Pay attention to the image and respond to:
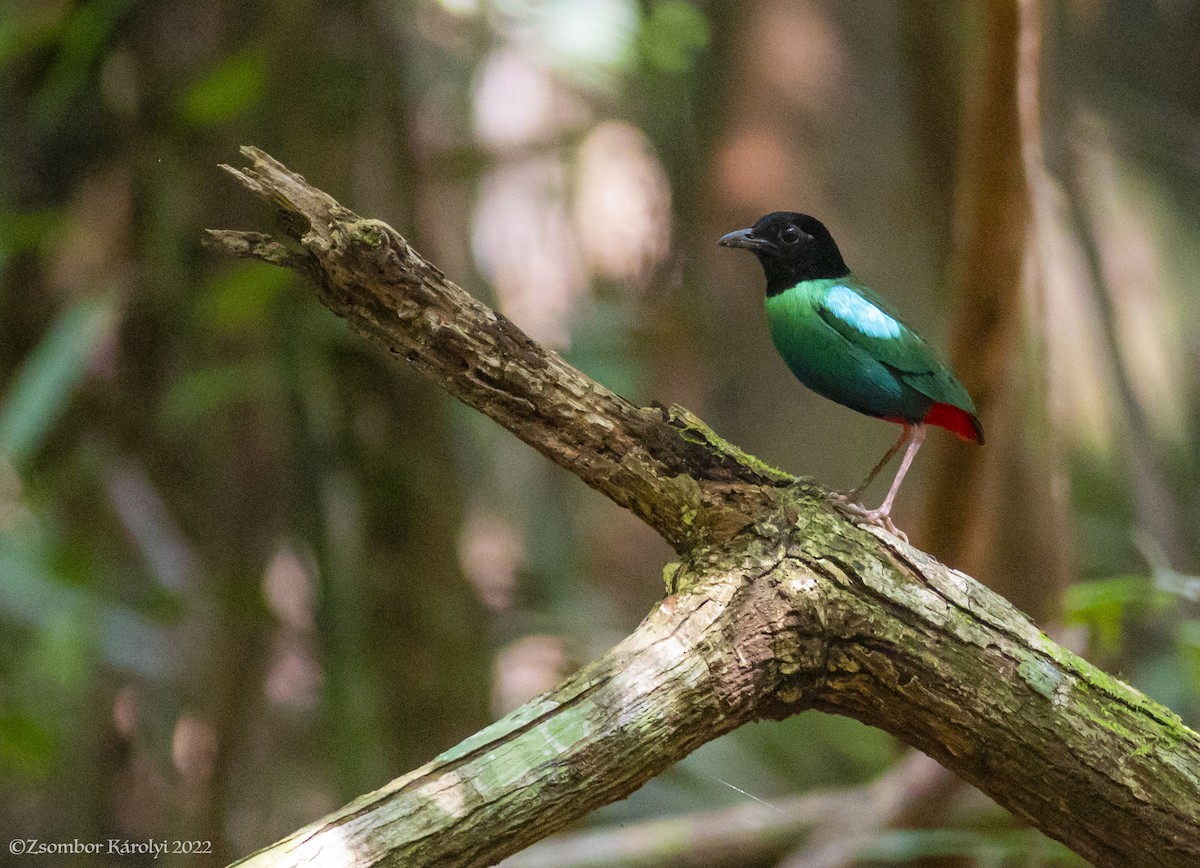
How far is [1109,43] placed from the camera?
6.90 meters

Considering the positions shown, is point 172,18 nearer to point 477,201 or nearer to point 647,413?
point 477,201

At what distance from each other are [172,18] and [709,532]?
16.5ft

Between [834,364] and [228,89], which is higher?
[228,89]

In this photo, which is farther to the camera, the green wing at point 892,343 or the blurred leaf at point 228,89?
the blurred leaf at point 228,89

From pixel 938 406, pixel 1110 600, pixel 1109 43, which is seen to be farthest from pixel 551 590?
pixel 1109 43

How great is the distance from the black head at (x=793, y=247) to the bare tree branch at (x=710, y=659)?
525 mm

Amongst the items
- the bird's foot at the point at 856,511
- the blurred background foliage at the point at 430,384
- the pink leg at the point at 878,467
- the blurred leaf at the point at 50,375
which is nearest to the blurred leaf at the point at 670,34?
the blurred background foliage at the point at 430,384

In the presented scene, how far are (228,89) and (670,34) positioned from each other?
1.93m

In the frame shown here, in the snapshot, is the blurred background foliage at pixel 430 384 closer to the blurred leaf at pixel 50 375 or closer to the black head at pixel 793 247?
the blurred leaf at pixel 50 375

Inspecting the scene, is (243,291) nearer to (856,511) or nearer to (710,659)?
(856,511)

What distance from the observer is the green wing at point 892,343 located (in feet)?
8.54

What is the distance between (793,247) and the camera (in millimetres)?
2746

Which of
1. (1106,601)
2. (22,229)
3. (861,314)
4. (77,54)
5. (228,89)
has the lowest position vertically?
(1106,601)

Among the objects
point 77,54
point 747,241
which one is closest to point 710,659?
point 747,241
